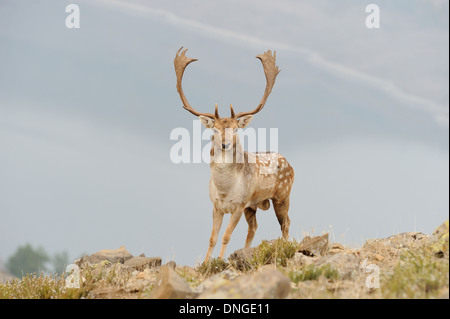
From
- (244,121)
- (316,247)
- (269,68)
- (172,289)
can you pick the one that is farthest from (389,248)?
(172,289)

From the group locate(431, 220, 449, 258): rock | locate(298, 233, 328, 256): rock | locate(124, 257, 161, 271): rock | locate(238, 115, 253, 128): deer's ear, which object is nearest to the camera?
locate(431, 220, 449, 258): rock

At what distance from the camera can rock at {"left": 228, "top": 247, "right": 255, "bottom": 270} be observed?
37.0ft

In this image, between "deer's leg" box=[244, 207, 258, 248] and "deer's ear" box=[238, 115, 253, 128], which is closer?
"deer's ear" box=[238, 115, 253, 128]

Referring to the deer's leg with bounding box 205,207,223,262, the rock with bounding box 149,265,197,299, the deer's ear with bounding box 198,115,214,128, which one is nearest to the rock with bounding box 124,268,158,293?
the deer's leg with bounding box 205,207,223,262

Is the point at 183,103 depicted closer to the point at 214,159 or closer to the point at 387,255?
the point at 214,159

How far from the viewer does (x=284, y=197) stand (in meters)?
14.1

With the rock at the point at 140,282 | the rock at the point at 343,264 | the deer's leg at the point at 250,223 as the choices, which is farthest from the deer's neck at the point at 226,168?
the rock at the point at 343,264

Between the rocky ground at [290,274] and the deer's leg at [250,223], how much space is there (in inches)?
79.0

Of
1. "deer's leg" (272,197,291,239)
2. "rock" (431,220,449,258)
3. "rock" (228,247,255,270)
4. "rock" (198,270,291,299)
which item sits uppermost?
"deer's leg" (272,197,291,239)

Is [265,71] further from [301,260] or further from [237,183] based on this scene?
[301,260]

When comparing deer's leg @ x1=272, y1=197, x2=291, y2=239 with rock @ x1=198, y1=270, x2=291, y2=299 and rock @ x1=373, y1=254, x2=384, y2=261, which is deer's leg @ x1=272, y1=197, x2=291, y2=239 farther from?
rock @ x1=198, y1=270, x2=291, y2=299

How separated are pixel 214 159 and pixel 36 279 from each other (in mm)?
4217

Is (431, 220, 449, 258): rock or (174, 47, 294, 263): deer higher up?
(174, 47, 294, 263): deer
